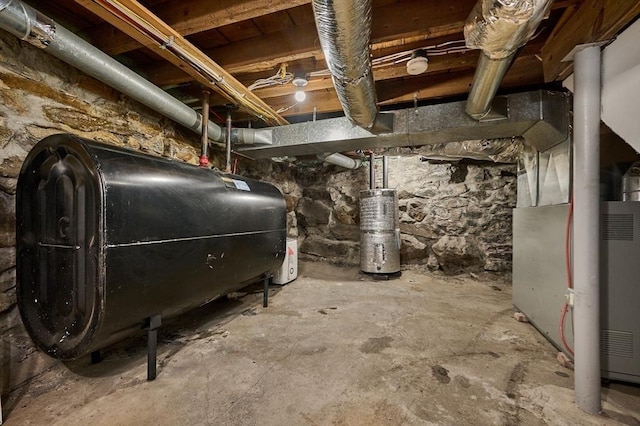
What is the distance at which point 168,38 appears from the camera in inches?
54.1

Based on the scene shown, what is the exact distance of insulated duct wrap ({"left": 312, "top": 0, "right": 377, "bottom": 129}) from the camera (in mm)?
961

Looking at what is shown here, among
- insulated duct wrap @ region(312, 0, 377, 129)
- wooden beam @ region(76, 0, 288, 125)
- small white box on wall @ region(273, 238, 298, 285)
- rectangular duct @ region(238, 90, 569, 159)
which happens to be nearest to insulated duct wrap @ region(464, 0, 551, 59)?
insulated duct wrap @ region(312, 0, 377, 129)

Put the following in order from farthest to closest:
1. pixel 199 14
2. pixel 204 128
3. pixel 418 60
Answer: pixel 204 128 → pixel 418 60 → pixel 199 14

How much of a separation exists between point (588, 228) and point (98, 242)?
207 cm

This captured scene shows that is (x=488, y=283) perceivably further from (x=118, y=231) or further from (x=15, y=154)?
(x=15, y=154)

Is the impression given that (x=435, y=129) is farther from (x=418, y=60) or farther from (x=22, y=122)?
(x=22, y=122)

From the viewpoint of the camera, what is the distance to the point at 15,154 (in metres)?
1.33

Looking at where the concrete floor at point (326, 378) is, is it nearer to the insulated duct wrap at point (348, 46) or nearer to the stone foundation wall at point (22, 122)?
the stone foundation wall at point (22, 122)

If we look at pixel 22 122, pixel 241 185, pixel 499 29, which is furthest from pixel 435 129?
pixel 22 122

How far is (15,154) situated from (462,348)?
2.71 metres

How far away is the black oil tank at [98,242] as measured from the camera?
3.57ft

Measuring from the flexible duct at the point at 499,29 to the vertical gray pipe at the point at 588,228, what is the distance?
0.33 m

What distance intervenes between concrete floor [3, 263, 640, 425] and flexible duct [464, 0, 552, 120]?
1562 mm

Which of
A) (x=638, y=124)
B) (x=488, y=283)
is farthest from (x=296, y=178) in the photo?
(x=638, y=124)
